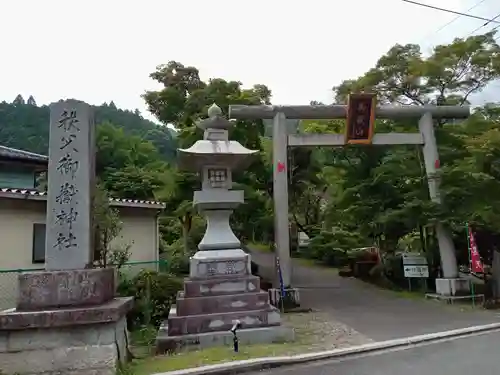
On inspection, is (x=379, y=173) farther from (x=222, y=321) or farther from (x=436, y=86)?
(x=222, y=321)

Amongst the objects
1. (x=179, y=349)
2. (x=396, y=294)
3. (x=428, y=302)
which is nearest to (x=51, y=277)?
(x=179, y=349)

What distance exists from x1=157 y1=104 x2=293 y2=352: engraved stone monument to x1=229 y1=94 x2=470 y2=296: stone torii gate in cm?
413

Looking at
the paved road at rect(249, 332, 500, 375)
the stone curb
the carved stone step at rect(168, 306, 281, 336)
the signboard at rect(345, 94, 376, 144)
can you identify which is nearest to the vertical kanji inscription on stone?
the stone curb

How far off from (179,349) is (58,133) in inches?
181

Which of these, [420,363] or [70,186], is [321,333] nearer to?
[420,363]

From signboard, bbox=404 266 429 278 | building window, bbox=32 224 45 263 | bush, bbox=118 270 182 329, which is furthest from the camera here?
signboard, bbox=404 266 429 278

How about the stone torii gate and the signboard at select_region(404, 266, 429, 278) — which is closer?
the stone torii gate

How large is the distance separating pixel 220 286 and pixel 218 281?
4.6 inches

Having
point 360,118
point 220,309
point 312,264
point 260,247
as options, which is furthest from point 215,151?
point 260,247

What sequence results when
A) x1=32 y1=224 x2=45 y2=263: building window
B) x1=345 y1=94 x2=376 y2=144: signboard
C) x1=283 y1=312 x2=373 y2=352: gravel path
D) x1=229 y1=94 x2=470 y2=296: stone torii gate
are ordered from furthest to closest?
x1=345 y1=94 x2=376 y2=144: signboard < x1=229 y1=94 x2=470 y2=296: stone torii gate < x1=32 y1=224 x2=45 y2=263: building window < x1=283 y1=312 x2=373 y2=352: gravel path

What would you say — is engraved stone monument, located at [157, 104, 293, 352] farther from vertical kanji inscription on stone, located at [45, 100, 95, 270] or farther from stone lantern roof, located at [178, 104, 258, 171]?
vertical kanji inscription on stone, located at [45, 100, 95, 270]

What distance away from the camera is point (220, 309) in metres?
9.20

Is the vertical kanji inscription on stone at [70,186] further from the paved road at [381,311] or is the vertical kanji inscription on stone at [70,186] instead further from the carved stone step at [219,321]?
the paved road at [381,311]

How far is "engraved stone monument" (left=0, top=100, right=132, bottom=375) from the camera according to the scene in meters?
5.98
